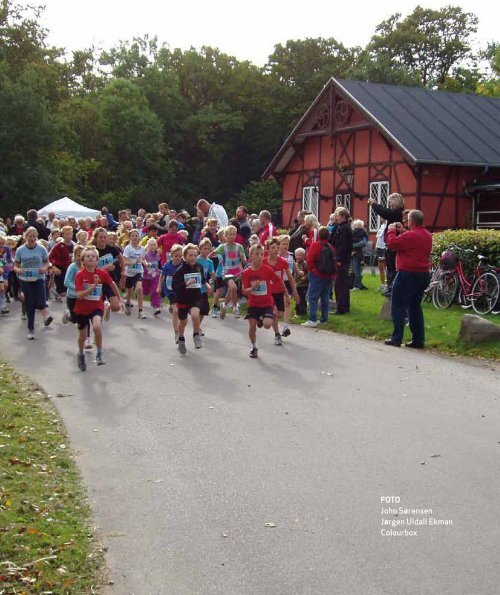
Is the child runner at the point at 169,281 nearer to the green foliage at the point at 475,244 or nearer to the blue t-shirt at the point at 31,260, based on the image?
the blue t-shirt at the point at 31,260

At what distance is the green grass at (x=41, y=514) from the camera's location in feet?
15.7

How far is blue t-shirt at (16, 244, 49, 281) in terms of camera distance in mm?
15188

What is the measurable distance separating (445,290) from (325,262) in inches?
112

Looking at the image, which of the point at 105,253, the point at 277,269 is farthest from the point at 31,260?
the point at 277,269

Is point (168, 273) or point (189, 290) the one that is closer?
point (189, 290)

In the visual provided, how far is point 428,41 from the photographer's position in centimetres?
6569

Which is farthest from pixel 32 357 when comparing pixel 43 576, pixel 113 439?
pixel 43 576

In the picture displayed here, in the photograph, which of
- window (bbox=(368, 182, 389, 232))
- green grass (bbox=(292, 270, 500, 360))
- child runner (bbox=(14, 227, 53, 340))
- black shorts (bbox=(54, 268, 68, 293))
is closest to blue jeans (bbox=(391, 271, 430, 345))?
green grass (bbox=(292, 270, 500, 360))

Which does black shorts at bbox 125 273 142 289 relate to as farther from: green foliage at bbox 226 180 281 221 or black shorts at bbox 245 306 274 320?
green foliage at bbox 226 180 281 221

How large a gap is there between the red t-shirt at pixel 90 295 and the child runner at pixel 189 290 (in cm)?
142

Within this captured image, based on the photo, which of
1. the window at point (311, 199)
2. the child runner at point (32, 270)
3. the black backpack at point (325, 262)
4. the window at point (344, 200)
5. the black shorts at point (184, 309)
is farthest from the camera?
the window at point (311, 199)

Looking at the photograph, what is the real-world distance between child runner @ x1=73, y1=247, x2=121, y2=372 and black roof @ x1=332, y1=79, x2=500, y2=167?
780 inches

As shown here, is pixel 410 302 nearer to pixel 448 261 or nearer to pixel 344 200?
pixel 448 261

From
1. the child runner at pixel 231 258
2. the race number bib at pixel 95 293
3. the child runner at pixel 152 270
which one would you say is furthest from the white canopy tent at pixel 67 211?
the race number bib at pixel 95 293
